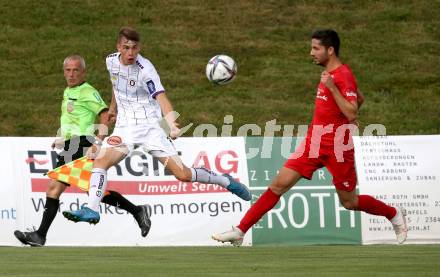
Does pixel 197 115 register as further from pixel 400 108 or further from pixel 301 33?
pixel 301 33

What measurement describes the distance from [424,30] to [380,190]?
15500 mm

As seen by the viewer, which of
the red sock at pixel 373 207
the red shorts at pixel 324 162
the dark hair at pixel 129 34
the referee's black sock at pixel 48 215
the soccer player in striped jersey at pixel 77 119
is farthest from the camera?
the soccer player in striped jersey at pixel 77 119

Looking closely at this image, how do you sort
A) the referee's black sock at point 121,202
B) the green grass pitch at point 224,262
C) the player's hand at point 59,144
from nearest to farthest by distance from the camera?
the green grass pitch at point 224,262, the referee's black sock at point 121,202, the player's hand at point 59,144

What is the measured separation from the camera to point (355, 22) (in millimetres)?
30891

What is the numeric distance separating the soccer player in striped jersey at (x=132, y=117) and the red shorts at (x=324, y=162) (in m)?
1.33

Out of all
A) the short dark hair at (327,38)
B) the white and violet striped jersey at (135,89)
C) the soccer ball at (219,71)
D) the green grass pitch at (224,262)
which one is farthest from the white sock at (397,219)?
the white and violet striped jersey at (135,89)

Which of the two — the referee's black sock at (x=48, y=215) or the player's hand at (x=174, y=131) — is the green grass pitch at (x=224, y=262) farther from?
the player's hand at (x=174, y=131)

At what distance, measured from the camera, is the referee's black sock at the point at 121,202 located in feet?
43.4

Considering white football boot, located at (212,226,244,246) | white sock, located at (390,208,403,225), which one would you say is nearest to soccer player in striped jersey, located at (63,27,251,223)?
white football boot, located at (212,226,244,246)

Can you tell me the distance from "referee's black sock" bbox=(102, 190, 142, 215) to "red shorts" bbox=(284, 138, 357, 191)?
7.88 ft

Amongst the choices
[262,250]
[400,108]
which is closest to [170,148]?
[262,250]

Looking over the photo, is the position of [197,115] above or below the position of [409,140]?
below

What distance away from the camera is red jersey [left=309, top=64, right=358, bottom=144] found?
11.2 m

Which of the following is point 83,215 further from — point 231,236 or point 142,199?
point 142,199
